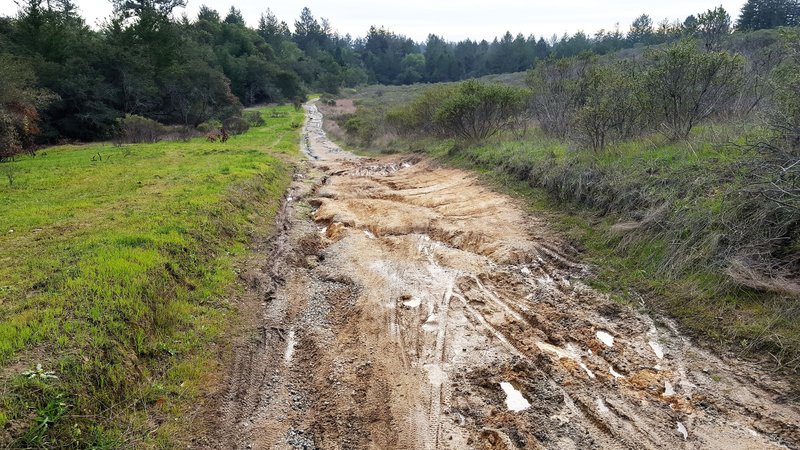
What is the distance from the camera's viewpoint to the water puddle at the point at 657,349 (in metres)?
5.44

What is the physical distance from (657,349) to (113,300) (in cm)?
732

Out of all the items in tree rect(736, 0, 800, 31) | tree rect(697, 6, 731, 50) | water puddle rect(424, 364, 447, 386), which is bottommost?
water puddle rect(424, 364, 447, 386)

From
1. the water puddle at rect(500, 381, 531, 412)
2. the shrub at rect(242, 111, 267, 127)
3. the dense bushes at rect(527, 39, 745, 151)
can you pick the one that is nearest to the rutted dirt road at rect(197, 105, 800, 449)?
the water puddle at rect(500, 381, 531, 412)

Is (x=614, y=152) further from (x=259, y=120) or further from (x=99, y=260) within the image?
Answer: (x=259, y=120)

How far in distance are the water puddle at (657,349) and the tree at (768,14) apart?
6498 cm

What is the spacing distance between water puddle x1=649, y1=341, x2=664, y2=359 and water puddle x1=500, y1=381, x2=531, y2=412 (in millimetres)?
2019

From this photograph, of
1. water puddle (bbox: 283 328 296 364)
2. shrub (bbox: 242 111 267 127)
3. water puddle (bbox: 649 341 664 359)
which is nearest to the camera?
water puddle (bbox: 649 341 664 359)

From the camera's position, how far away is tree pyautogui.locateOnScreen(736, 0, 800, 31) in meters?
52.7

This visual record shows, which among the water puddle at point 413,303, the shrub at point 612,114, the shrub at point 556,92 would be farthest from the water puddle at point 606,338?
the shrub at point 556,92

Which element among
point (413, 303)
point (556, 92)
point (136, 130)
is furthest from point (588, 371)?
point (136, 130)

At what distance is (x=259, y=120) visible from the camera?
40.8 meters

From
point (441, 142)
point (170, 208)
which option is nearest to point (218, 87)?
point (441, 142)

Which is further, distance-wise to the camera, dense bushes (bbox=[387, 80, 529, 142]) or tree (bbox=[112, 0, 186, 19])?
tree (bbox=[112, 0, 186, 19])

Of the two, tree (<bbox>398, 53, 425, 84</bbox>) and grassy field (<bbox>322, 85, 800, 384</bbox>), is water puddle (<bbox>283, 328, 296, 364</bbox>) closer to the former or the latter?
grassy field (<bbox>322, 85, 800, 384</bbox>)
